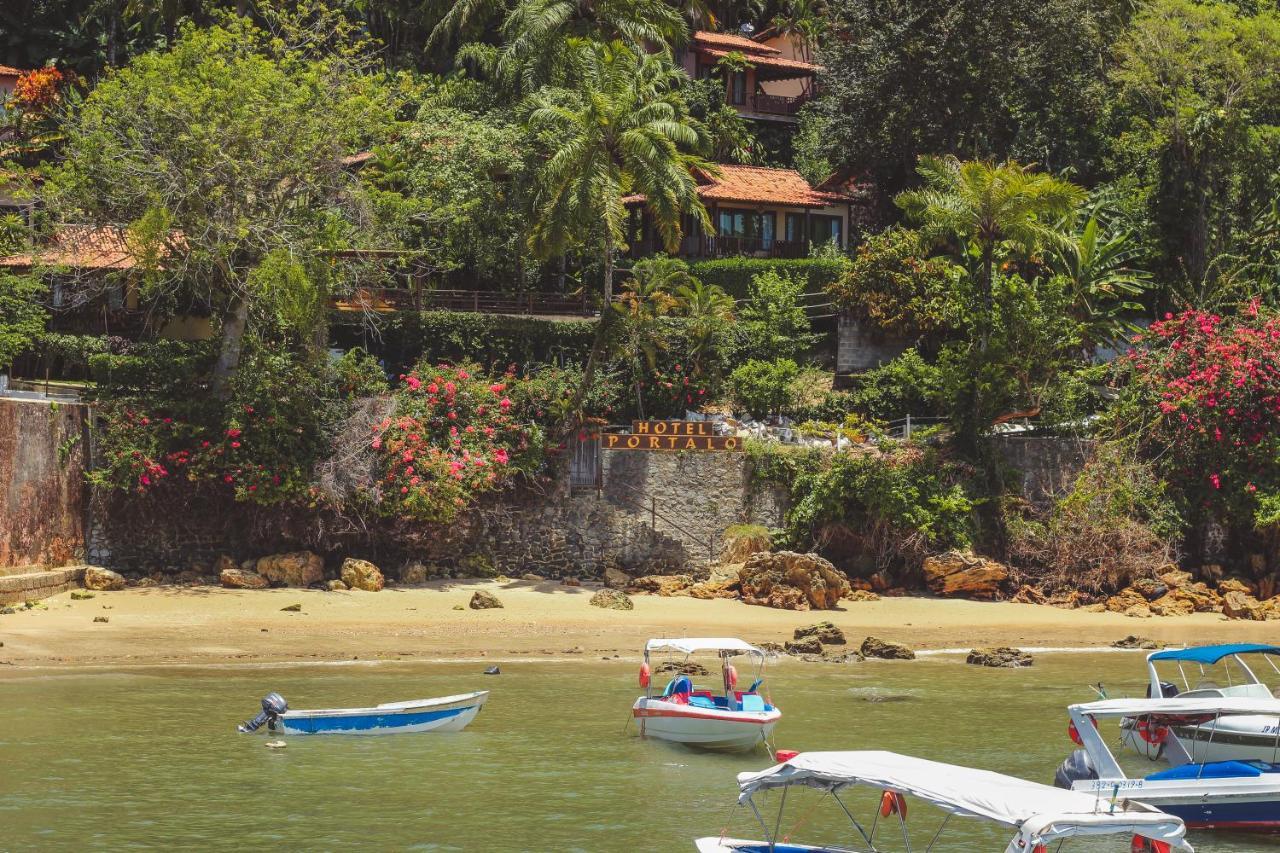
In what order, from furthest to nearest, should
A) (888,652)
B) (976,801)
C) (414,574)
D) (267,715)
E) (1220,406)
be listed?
(1220,406)
(414,574)
(888,652)
(267,715)
(976,801)

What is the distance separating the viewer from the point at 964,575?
116 ft

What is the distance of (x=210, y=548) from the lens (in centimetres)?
3450

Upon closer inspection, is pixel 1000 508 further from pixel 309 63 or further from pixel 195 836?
pixel 195 836

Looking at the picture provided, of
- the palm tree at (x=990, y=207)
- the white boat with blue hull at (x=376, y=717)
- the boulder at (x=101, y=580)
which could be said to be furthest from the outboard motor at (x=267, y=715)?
the palm tree at (x=990, y=207)

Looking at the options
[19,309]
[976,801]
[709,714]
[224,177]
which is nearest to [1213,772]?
[976,801]

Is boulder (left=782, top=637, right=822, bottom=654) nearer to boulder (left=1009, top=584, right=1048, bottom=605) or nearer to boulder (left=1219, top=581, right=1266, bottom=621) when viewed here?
boulder (left=1009, top=584, right=1048, bottom=605)

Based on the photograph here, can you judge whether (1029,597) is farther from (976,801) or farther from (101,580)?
(976,801)

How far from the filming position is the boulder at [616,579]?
35.3 meters

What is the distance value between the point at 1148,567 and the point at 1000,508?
143 inches

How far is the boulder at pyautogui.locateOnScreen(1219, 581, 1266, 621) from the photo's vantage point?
3350 cm

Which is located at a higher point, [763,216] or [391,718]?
[763,216]

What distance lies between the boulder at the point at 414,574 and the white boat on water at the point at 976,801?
19175 millimetres

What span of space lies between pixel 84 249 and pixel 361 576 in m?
10.4

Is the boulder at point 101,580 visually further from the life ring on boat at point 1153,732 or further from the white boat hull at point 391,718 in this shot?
the life ring on boat at point 1153,732
